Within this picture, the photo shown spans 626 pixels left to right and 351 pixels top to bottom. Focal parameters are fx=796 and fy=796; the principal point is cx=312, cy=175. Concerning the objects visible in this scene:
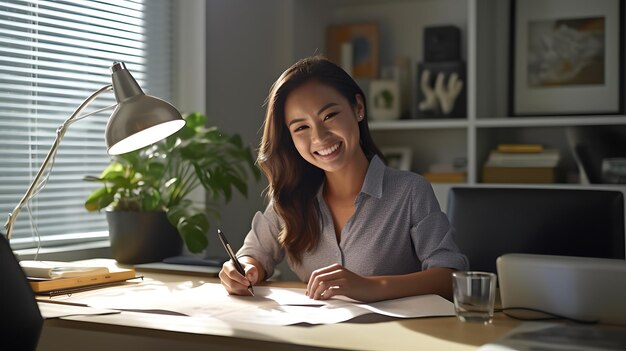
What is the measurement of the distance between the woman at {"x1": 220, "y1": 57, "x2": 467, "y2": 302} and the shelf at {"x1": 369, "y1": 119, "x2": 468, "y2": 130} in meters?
1.33

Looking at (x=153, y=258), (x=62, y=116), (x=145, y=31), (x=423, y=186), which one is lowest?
(x=153, y=258)

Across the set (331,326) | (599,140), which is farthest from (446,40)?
(331,326)

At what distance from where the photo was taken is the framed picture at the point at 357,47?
371 centimetres

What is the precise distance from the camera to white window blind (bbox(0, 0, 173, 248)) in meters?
2.42

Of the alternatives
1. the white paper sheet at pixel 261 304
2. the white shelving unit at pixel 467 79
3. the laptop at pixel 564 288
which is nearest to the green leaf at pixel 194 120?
the white paper sheet at pixel 261 304

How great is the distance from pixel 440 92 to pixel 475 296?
88.3 inches

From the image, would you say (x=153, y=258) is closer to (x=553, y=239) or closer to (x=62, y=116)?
(x=62, y=116)

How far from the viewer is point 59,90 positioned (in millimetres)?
2604

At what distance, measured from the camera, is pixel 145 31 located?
3025 millimetres

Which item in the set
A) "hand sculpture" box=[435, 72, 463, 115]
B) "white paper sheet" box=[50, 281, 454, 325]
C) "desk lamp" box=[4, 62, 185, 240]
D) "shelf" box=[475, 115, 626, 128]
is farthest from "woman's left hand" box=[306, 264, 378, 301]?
"hand sculpture" box=[435, 72, 463, 115]

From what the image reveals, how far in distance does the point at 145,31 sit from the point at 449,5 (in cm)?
143

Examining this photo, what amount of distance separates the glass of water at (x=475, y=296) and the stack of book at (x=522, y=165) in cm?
202

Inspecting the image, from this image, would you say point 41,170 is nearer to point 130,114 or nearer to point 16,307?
point 130,114

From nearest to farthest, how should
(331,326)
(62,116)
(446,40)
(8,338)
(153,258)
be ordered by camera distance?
(8,338) < (331,326) < (153,258) < (62,116) < (446,40)
